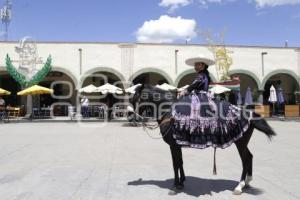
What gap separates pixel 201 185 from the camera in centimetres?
780

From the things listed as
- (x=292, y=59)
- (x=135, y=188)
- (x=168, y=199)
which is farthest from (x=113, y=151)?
(x=292, y=59)

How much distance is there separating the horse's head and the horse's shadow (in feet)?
4.23

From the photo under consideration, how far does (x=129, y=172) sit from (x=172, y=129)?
2.25 m

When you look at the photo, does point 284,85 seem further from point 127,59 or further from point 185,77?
point 127,59

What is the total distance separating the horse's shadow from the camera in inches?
288

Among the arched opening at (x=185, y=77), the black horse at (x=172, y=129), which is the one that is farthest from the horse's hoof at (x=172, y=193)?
the arched opening at (x=185, y=77)

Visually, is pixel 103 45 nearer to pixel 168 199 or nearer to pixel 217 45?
pixel 217 45

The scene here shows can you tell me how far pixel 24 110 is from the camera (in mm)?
34250

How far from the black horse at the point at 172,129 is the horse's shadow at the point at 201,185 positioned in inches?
7.2

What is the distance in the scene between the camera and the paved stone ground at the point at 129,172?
23.6 feet

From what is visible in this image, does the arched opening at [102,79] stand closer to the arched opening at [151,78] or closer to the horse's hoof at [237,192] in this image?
the arched opening at [151,78]

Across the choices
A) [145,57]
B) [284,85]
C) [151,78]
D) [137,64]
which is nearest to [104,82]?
[137,64]

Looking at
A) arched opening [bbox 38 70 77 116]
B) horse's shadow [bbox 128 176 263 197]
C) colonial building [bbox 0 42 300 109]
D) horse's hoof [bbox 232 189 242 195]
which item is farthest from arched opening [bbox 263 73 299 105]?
horse's hoof [bbox 232 189 242 195]

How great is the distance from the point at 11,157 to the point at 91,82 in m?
24.4
